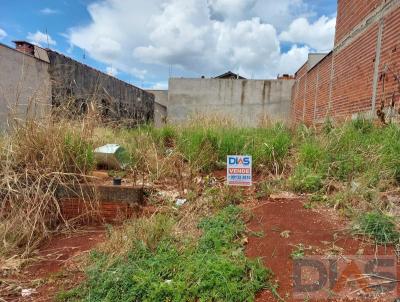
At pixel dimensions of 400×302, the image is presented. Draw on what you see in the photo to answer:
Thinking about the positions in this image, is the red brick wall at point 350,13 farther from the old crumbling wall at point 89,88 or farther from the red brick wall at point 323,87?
the old crumbling wall at point 89,88

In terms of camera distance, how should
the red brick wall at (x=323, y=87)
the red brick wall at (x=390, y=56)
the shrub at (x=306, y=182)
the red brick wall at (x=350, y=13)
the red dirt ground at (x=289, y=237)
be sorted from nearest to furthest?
1. the red dirt ground at (x=289, y=237)
2. the shrub at (x=306, y=182)
3. the red brick wall at (x=390, y=56)
4. the red brick wall at (x=350, y=13)
5. the red brick wall at (x=323, y=87)

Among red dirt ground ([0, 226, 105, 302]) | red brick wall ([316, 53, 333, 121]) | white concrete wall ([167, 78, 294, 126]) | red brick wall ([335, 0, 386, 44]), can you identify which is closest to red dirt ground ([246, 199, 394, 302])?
red dirt ground ([0, 226, 105, 302])

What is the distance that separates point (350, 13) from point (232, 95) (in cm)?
961

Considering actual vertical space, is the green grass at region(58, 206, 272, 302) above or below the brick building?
below

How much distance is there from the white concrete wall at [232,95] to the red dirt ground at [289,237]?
1289 centimetres

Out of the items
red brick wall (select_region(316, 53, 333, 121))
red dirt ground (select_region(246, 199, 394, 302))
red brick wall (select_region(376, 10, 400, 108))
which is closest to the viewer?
red dirt ground (select_region(246, 199, 394, 302))

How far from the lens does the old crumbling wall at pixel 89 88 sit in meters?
5.89

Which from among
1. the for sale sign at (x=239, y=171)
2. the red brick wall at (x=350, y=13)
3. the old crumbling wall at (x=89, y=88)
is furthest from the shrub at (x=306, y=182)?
the red brick wall at (x=350, y=13)

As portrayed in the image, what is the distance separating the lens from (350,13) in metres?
6.80

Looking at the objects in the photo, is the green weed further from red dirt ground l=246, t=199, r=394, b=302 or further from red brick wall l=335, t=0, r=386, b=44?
red brick wall l=335, t=0, r=386, b=44

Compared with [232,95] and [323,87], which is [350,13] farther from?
[232,95]

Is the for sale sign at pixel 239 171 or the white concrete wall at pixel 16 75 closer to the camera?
the for sale sign at pixel 239 171

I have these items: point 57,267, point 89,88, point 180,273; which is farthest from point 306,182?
point 89,88

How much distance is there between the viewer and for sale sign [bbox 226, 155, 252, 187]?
3273 mm
